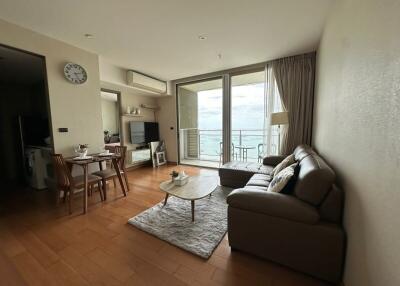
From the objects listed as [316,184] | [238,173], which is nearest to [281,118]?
[238,173]

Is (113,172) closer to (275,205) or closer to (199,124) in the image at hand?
(275,205)

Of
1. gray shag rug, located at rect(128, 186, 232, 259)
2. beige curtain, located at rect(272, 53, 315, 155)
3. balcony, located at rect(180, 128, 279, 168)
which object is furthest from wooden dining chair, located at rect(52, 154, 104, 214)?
beige curtain, located at rect(272, 53, 315, 155)

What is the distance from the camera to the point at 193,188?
2.29 meters

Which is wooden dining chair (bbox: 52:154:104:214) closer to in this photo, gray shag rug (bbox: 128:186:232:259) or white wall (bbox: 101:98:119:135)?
gray shag rug (bbox: 128:186:232:259)

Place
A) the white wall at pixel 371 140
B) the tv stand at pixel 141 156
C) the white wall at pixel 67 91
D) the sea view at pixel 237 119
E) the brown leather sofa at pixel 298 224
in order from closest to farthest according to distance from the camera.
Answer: the white wall at pixel 371 140 → the brown leather sofa at pixel 298 224 → the white wall at pixel 67 91 → the sea view at pixel 237 119 → the tv stand at pixel 141 156

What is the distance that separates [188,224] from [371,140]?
1812mm

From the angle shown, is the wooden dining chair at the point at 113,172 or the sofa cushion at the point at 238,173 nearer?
the wooden dining chair at the point at 113,172

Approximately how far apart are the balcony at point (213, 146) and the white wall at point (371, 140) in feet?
11.7

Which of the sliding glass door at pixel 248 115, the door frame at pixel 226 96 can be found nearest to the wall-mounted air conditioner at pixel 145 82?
the door frame at pixel 226 96

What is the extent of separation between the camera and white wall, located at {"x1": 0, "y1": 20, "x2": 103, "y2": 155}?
2.27 meters

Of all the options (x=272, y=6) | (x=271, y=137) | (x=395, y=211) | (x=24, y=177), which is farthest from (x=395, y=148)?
(x=24, y=177)

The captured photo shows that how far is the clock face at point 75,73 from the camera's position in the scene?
2688 millimetres

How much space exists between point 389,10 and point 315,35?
7.30 feet

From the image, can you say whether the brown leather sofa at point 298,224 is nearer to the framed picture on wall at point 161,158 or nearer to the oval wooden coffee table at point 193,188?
the oval wooden coffee table at point 193,188
